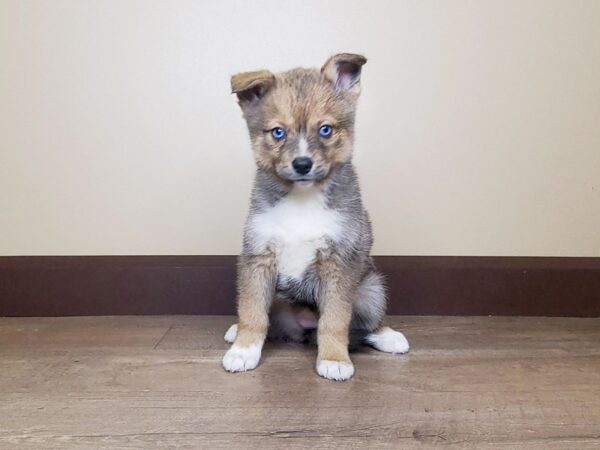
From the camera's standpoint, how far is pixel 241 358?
1744 mm

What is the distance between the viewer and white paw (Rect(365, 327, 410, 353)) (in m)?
1.90

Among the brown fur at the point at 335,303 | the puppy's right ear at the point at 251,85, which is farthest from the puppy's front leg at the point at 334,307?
the puppy's right ear at the point at 251,85

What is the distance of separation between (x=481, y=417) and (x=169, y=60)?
5.53 feet

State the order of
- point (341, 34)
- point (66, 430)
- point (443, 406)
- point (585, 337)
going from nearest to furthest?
point (66, 430)
point (443, 406)
point (585, 337)
point (341, 34)

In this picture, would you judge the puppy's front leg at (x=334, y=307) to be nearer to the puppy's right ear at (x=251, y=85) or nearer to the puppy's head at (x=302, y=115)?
the puppy's head at (x=302, y=115)

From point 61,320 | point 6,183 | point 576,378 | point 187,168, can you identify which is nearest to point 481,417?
point 576,378

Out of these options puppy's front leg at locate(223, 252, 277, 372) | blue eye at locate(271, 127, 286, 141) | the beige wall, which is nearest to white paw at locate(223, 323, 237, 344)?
puppy's front leg at locate(223, 252, 277, 372)

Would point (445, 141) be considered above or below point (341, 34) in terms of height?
below

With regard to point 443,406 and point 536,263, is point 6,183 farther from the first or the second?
point 536,263

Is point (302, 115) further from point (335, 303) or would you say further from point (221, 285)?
point (221, 285)

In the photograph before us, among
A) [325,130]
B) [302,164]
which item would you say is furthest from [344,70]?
[302,164]

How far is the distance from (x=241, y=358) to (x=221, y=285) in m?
0.63

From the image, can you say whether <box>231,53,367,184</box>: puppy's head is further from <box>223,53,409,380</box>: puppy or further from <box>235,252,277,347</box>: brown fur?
<box>235,252,277,347</box>: brown fur

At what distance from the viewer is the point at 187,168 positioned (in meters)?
2.31
